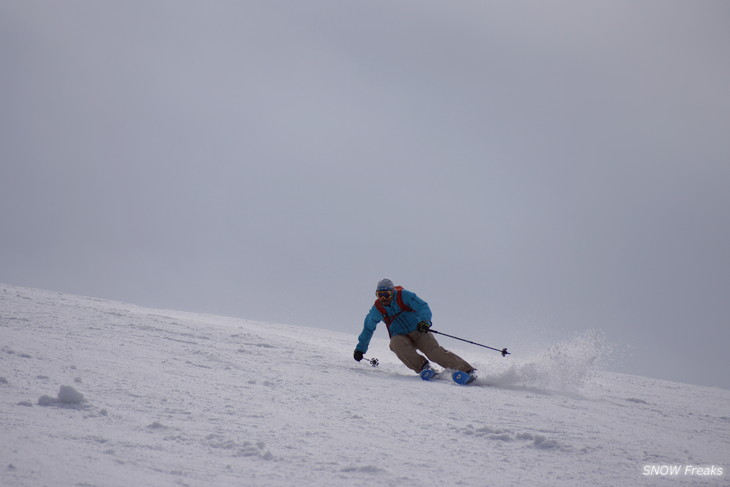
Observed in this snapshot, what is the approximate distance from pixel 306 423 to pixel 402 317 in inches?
184

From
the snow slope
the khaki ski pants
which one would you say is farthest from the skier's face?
the snow slope

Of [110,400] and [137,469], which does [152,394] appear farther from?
[137,469]

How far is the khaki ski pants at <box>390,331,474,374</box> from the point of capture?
8891mm

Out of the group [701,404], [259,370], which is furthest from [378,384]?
[701,404]

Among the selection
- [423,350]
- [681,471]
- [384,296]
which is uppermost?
[384,296]

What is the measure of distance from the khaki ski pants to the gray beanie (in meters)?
0.82

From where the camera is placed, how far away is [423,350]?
9352 millimetres

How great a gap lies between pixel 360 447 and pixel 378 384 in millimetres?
3121

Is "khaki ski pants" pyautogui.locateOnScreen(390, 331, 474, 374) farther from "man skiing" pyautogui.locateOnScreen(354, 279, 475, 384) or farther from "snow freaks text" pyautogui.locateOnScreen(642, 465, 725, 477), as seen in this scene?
"snow freaks text" pyautogui.locateOnScreen(642, 465, 725, 477)

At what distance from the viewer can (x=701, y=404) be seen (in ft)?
30.1

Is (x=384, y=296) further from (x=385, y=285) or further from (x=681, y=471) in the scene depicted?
(x=681, y=471)

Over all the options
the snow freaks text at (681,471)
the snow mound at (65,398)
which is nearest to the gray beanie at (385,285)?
the snow mound at (65,398)

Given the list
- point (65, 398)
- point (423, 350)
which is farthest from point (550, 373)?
point (65, 398)

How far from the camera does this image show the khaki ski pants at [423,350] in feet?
29.2
